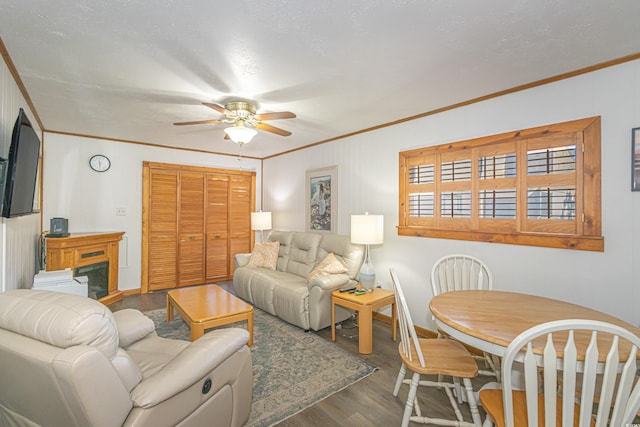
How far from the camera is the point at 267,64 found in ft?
6.92

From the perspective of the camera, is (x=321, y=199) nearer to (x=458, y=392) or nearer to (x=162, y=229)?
(x=162, y=229)

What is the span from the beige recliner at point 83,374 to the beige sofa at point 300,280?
5.65 ft

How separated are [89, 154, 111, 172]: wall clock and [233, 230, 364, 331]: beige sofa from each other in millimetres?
2398

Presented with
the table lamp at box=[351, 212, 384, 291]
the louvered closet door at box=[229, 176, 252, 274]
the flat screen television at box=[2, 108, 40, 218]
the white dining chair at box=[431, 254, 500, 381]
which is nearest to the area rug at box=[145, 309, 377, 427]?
the table lamp at box=[351, 212, 384, 291]

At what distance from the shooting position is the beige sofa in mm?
3164

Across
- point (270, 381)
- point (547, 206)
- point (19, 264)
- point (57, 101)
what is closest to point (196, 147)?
point (57, 101)

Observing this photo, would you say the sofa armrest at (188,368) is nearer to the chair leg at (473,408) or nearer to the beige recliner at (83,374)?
the beige recliner at (83,374)

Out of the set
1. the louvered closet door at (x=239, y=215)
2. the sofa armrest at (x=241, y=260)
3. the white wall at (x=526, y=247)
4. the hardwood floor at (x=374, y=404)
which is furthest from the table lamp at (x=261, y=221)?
the hardwood floor at (x=374, y=404)

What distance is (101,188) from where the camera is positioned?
172 inches

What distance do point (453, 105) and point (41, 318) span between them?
336 centimetres

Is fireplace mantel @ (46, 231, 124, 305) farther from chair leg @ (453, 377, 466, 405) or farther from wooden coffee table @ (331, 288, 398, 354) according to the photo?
chair leg @ (453, 377, 466, 405)

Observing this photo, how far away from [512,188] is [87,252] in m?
4.97

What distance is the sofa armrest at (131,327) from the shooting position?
1.94 meters

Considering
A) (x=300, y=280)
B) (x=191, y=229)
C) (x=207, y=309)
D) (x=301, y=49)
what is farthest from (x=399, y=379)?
(x=191, y=229)
